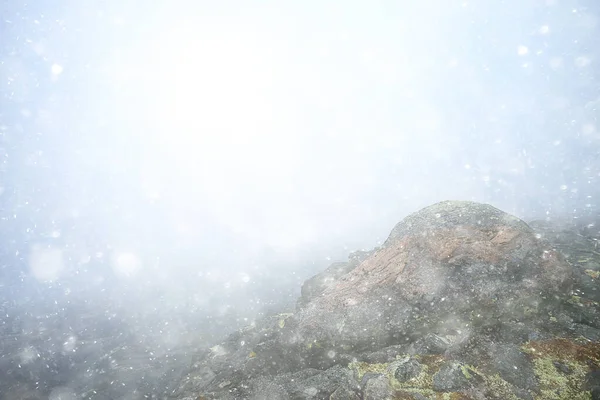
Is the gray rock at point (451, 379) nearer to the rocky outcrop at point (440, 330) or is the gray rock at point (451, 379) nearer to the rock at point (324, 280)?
the rocky outcrop at point (440, 330)

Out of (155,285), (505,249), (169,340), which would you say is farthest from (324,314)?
(155,285)

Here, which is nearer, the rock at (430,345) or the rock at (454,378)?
the rock at (454,378)

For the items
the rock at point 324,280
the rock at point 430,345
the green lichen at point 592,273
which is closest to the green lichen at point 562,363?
the rock at point 430,345

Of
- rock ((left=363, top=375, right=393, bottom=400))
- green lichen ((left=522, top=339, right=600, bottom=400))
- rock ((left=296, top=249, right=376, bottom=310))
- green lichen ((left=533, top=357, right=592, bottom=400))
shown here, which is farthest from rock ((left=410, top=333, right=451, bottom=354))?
rock ((left=296, top=249, right=376, bottom=310))

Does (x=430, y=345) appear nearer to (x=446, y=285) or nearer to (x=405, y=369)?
(x=405, y=369)

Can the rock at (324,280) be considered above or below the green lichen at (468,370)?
above

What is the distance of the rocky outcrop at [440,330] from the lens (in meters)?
5.80

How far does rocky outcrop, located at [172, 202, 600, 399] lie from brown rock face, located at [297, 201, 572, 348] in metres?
0.03

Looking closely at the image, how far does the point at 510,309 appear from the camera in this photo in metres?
7.34

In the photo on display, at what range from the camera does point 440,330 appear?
734 cm

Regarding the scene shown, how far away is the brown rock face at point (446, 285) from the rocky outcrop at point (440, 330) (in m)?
0.03

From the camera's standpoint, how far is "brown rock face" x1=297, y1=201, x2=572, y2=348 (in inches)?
297

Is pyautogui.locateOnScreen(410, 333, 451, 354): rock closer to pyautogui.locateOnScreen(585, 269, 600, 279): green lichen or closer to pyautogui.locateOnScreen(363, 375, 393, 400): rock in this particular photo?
pyautogui.locateOnScreen(363, 375, 393, 400): rock

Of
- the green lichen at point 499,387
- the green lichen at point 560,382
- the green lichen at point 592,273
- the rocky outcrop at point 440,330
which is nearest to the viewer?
the green lichen at point 560,382
